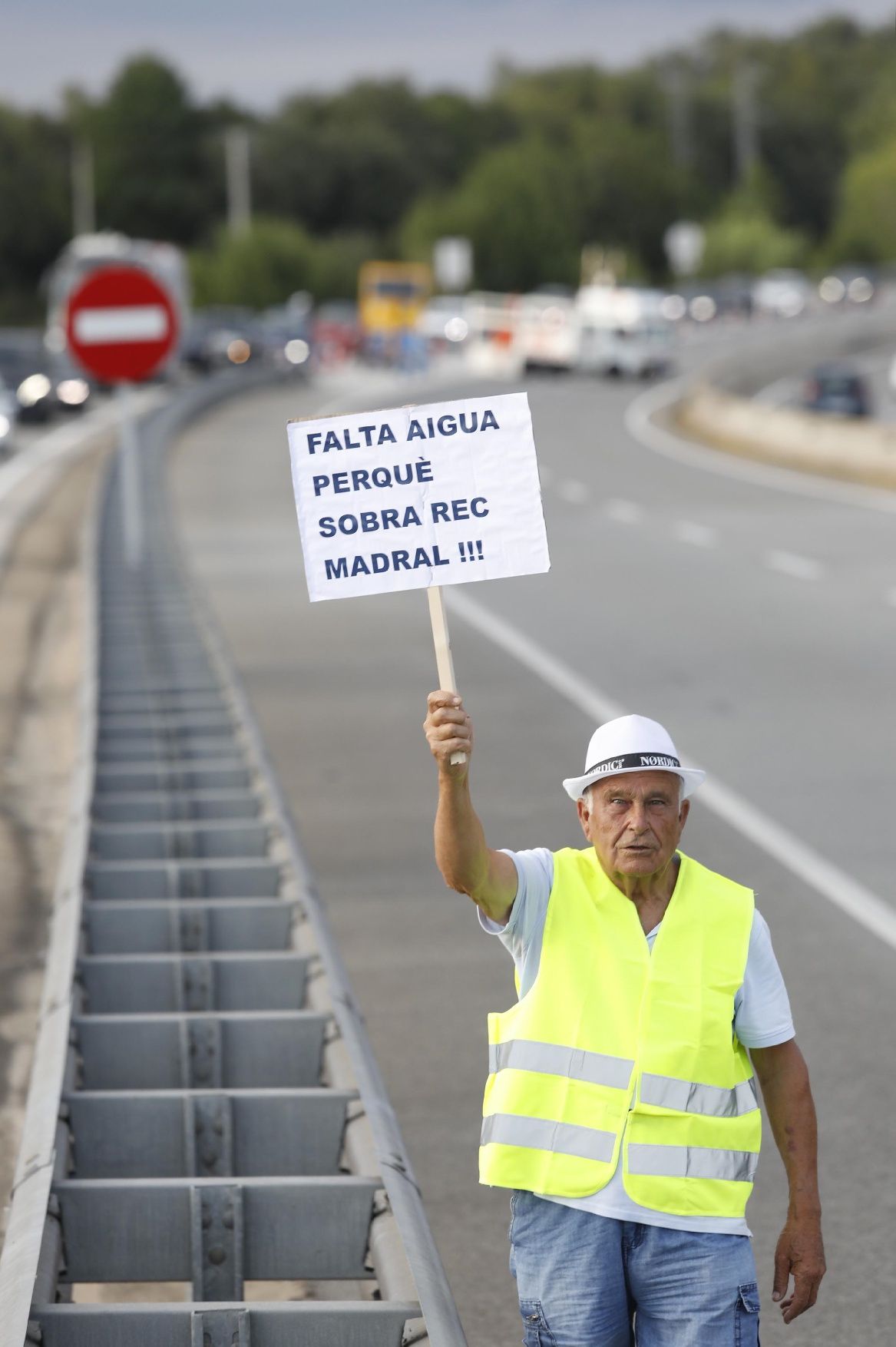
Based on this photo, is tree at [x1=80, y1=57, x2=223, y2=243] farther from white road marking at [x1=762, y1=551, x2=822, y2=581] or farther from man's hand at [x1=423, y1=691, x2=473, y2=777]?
man's hand at [x1=423, y1=691, x2=473, y2=777]

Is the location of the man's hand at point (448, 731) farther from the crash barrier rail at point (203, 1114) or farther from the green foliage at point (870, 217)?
Result: the green foliage at point (870, 217)

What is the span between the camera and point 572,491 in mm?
37312

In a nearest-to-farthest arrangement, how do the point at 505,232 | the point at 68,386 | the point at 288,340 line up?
the point at 68,386, the point at 288,340, the point at 505,232

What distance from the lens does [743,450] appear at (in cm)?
4566

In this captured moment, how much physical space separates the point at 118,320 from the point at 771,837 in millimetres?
8019

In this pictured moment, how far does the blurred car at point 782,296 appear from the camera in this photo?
112 m

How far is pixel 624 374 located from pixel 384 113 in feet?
393

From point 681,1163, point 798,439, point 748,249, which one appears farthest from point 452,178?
point 681,1163

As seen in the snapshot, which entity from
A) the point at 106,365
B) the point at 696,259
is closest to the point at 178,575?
the point at 106,365

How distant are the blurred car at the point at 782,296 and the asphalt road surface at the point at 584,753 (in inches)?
3103

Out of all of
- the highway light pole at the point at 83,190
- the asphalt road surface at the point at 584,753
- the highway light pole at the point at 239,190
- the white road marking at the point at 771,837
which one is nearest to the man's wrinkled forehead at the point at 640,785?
the asphalt road surface at the point at 584,753

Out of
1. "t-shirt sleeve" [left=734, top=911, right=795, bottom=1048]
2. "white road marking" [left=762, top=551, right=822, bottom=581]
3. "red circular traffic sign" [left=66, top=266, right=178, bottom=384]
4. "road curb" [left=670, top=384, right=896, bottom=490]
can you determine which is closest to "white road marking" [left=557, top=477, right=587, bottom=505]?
"road curb" [left=670, top=384, right=896, bottom=490]

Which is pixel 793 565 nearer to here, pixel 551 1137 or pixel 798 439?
pixel 798 439

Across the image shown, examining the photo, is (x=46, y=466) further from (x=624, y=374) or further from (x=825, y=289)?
(x=825, y=289)
